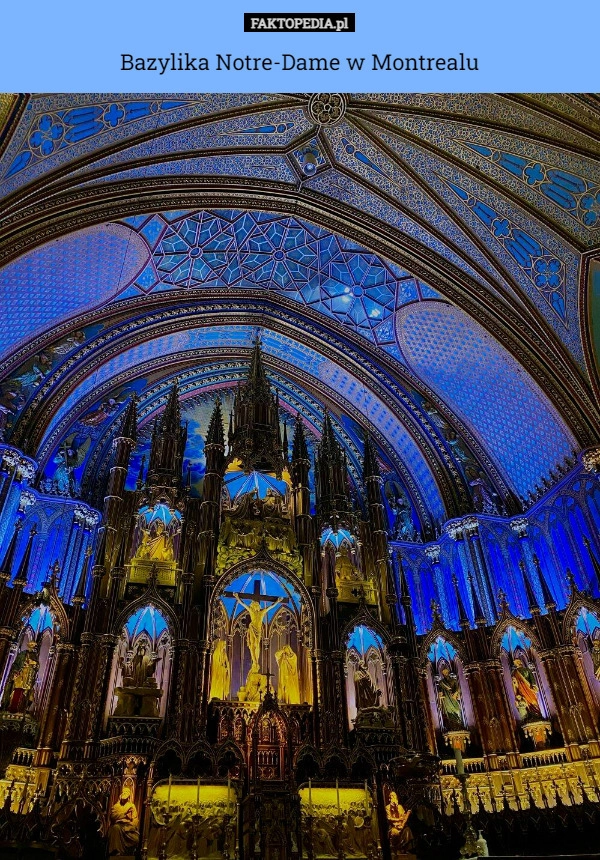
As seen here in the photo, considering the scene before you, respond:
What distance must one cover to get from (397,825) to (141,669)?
6.59 m

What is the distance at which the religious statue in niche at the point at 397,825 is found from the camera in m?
11.9

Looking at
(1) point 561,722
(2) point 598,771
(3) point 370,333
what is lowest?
(2) point 598,771

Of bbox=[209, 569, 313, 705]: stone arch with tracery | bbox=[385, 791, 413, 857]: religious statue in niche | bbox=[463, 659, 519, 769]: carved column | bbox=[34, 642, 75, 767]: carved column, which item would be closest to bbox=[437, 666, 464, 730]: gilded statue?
A: bbox=[463, 659, 519, 769]: carved column

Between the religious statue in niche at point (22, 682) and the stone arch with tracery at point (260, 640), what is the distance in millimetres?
4109

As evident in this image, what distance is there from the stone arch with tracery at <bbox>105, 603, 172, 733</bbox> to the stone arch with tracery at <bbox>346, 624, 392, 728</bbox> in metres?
4.78

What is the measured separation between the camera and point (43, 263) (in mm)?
15461

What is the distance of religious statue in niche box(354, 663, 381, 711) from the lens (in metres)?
14.5

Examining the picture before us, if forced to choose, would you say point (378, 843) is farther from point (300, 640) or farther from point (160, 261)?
point (160, 261)

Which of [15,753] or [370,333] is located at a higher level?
[370,333]

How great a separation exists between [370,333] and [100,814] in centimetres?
1598

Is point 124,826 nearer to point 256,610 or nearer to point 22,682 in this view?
point 22,682

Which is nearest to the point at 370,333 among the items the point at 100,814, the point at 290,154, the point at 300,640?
the point at 290,154

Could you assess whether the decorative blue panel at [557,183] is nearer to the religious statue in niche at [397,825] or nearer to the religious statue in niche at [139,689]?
the religious statue in niche at [397,825]

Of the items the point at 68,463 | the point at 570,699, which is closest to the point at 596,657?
the point at 570,699
